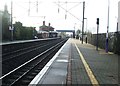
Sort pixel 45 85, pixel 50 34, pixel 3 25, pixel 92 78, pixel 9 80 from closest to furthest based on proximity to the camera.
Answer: pixel 45 85, pixel 92 78, pixel 9 80, pixel 3 25, pixel 50 34

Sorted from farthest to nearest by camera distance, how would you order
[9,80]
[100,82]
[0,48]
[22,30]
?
[22,30] → [0,48] → [9,80] → [100,82]

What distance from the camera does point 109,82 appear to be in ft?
37.9

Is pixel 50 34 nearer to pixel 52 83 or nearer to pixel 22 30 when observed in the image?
pixel 22 30

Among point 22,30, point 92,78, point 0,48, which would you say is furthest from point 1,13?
point 92,78

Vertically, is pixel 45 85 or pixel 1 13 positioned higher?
pixel 1 13

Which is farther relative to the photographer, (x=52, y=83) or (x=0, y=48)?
(x=0, y=48)

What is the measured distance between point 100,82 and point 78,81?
2.59ft

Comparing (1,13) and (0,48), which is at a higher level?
(1,13)

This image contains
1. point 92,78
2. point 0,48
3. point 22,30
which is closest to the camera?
point 92,78

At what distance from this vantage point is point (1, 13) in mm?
77500

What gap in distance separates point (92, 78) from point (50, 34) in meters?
124

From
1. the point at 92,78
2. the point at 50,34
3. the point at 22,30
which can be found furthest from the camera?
the point at 50,34

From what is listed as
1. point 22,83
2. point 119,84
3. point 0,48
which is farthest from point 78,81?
point 0,48

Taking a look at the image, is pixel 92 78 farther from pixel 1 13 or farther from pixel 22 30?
pixel 22 30
